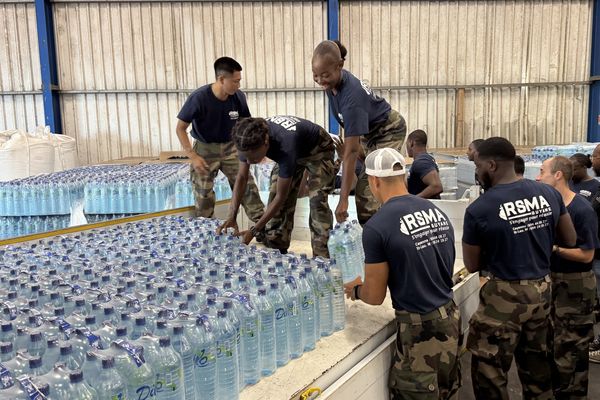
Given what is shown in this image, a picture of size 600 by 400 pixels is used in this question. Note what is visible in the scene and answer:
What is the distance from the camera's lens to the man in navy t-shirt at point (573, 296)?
347cm

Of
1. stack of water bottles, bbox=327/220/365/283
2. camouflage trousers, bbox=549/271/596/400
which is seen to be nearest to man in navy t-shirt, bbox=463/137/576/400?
camouflage trousers, bbox=549/271/596/400

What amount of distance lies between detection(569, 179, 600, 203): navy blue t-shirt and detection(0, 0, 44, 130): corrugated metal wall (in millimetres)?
11062

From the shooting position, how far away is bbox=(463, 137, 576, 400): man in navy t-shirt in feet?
9.43

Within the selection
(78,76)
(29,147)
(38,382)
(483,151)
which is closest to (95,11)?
(78,76)

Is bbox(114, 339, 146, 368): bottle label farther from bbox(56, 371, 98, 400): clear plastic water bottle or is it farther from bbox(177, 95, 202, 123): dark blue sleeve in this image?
bbox(177, 95, 202, 123): dark blue sleeve

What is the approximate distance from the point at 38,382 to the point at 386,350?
5.70ft

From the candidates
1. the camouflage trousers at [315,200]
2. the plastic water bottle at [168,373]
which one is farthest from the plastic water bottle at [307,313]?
the camouflage trousers at [315,200]

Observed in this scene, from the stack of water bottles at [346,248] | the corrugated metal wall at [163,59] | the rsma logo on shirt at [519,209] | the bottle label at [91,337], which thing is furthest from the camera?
the corrugated metal wall at [163,59]

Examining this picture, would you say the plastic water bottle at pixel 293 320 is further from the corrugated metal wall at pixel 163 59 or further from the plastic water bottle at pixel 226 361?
the corrugated metal wall at pixel 163 59

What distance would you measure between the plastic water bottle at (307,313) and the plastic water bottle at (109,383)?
1108 millimetres

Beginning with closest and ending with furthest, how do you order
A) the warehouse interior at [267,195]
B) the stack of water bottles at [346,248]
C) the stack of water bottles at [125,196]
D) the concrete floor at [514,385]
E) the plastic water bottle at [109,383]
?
1. the plastic water bottle at [109,383]
2. the warehouse interior at [267,195]
3. the concrete floor at [514,385]
4. the stack of water bottles at [346,248]
5. the stack of water bottles at [125,196]

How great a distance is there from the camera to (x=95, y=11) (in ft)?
39.0

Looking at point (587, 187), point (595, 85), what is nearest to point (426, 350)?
point (587, 187)

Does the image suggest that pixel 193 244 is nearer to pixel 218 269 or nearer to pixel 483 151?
pixel 218 269
